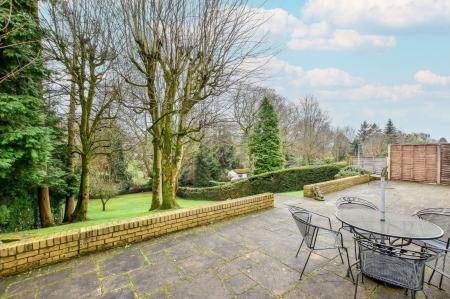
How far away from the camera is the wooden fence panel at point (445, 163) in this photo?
409 inches

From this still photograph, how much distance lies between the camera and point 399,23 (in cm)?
869

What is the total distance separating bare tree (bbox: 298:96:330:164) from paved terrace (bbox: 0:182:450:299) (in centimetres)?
2102

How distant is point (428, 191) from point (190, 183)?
20672 mm

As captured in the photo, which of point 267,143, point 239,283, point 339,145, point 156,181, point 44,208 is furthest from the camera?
point 339,145

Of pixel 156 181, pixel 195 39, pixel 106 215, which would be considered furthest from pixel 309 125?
pixel 106 215

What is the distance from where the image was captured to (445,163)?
10.5 metres

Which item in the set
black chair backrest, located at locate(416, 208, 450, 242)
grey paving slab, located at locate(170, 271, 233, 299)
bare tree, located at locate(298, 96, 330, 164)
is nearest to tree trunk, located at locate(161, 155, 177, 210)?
grey paving slab, located at locate(170, 271, 233, 299)

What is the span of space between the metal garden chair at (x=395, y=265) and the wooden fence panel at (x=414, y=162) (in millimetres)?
12378

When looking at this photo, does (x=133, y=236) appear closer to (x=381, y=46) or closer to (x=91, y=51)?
(x=91, y=51)

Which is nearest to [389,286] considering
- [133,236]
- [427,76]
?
[133,236]

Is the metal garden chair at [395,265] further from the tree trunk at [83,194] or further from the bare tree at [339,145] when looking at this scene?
the bare tree at [339,145]

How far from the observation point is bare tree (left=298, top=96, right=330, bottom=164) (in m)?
23.6

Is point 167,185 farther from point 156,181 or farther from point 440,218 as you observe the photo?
point 440,218

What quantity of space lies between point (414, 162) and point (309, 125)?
13.0m
